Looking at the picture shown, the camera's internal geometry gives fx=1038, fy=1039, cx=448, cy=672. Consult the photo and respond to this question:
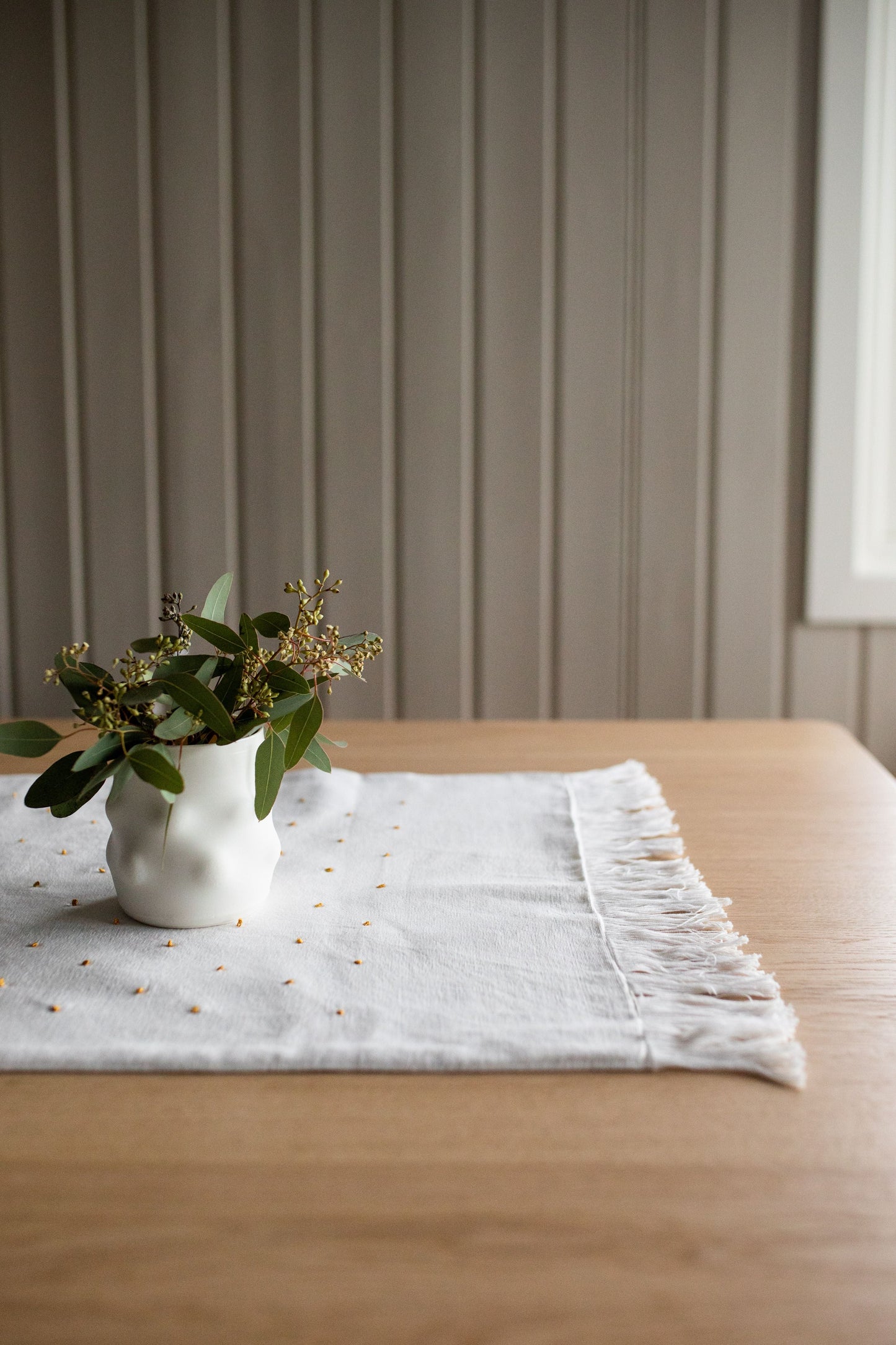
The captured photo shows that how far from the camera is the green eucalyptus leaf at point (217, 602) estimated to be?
80 centimetres

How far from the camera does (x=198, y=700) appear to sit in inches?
27.8

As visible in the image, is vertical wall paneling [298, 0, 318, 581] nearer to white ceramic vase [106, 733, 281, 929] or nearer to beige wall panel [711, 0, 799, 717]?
beige wall panel [711, 0, 799, 717]

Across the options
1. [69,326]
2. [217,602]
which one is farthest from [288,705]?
[69,326]

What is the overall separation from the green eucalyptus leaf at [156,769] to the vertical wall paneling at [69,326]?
68.6 inches

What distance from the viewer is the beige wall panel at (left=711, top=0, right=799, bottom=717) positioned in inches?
82.0

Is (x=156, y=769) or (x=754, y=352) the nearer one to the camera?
(x=156, y=769)

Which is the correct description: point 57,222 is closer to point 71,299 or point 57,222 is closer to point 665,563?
point 71,299

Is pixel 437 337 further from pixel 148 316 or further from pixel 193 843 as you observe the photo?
pixel 193 843

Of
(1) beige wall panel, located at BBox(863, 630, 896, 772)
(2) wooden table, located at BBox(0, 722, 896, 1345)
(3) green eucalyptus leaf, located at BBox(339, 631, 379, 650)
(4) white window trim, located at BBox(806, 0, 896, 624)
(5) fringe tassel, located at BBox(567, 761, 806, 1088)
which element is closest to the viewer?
(2) wooden table, located at BBox(0, 722, 896, 1345)

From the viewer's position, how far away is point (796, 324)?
7.06 feet

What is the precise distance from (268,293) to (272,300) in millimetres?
17

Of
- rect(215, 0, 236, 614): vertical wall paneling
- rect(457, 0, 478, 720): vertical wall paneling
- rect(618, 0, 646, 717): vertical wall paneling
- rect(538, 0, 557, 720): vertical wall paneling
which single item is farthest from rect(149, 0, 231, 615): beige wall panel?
rect(618, 0, 646, 717): vertical wall paneling

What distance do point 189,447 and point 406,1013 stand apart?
6.04ft

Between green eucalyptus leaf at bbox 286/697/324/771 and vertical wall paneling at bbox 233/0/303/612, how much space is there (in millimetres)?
1534
